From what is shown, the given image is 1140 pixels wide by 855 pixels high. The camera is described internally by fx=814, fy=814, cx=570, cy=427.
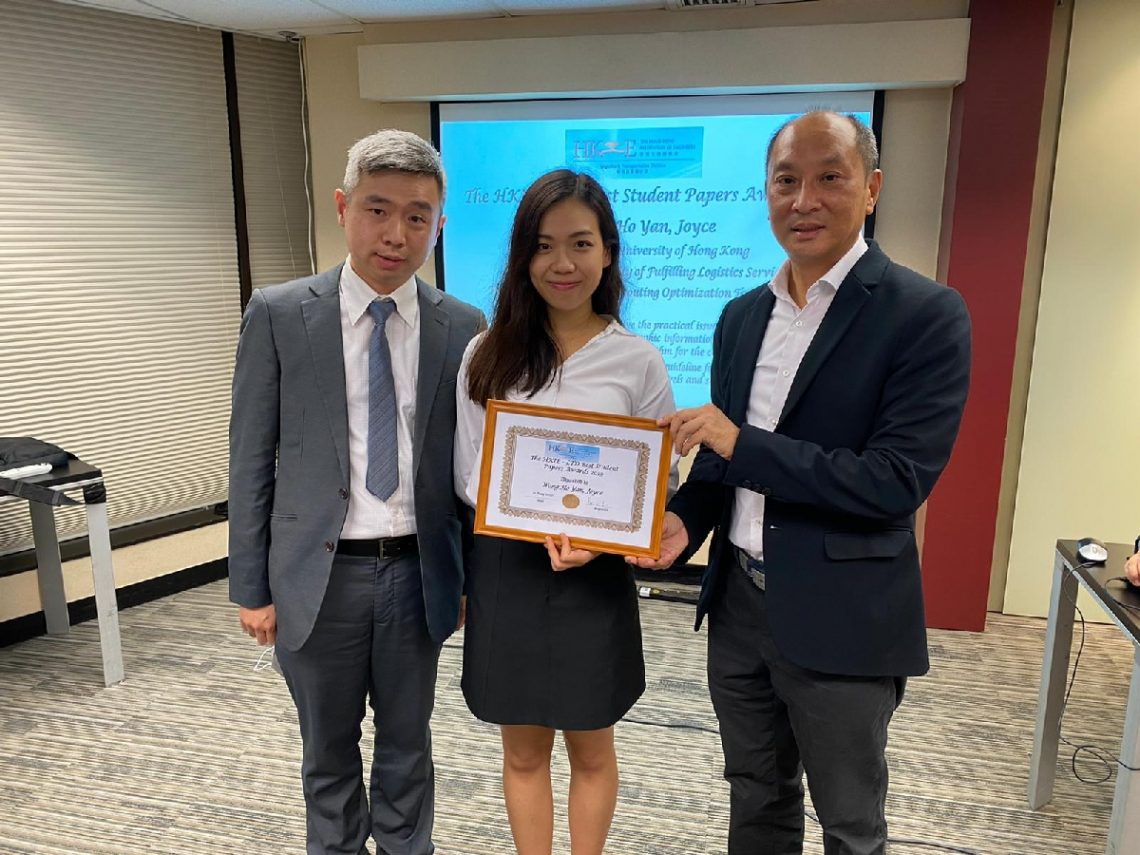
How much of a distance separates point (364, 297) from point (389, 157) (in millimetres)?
293

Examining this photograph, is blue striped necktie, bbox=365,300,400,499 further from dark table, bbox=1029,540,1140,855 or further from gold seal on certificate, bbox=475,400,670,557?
dark table, bbox=1029,540,1140,855

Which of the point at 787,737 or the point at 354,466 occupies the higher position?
the point at 354,466

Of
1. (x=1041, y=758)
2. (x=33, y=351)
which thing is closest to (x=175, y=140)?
(x=33, y=351)

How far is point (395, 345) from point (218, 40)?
3.15 metres

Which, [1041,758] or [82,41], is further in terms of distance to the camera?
[82,41]

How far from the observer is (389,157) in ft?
5.24

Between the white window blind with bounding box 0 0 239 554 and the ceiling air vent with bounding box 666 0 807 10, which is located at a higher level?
the ceiling air vent with bounding box 666 0 807 10

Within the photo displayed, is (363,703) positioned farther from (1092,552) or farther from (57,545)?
(57,545)

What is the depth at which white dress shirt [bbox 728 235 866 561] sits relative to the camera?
1507 mm

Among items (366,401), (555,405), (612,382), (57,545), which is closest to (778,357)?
(612,382)

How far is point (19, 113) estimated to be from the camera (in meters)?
3.43

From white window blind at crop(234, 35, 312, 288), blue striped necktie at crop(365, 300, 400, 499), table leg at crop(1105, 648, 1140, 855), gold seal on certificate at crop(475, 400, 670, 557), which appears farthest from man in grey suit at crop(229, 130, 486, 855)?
white window blind at crop(234, 35, 312, 288)

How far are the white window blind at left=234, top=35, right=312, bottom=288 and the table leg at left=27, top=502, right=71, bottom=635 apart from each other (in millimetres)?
1532

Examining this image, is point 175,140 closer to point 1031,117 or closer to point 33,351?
A: point 33,351
